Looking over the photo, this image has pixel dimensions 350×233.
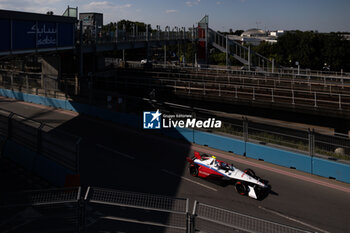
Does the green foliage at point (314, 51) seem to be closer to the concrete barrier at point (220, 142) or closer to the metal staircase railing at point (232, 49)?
the metal staircase railing at point (232, 49)

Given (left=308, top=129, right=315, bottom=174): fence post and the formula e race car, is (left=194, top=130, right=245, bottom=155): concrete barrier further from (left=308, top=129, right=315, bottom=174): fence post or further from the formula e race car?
the formula e race car

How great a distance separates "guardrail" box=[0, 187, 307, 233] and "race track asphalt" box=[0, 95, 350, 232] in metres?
1.74

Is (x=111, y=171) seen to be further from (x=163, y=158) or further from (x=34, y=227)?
(x=34, y=227)

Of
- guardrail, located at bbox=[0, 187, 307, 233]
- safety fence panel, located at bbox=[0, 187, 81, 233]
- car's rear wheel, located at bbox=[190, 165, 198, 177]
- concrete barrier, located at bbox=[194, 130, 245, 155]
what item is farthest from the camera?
concrete barrier, located at bbox=[194, 130, 245, 155]

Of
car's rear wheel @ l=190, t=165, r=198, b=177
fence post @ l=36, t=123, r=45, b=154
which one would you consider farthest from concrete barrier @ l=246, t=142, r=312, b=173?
fence post @ l=36, t=123, r=45, b=154

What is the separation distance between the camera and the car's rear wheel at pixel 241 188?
10820 millimetres

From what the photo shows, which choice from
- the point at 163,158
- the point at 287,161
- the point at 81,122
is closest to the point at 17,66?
the point at 81,122

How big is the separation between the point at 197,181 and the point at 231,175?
139cm

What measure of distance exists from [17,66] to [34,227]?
52.7 metres

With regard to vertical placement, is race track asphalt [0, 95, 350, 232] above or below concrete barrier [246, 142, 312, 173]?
below

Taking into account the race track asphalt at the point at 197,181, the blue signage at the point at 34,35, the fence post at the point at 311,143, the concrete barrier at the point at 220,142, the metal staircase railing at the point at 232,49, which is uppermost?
the metal staircase railing at the point at 232,49

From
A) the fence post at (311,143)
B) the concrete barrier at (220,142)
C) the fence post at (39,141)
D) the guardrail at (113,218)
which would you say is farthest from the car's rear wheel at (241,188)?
the fence post at (39,141)

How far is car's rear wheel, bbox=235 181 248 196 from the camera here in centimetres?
1082

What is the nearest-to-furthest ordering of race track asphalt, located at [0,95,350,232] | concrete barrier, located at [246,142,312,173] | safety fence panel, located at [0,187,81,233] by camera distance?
safety fence panel, located at [0,187,81,233], race track asphalt, located at [0,95,350,232], concrete barrier, located at [246,142,312,173]
